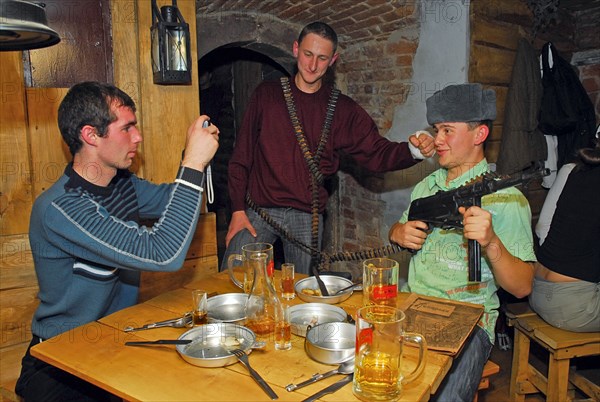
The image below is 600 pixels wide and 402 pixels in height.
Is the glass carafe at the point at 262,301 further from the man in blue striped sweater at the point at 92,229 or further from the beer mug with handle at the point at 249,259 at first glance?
the man in blue striped sweater at the point at 92,229

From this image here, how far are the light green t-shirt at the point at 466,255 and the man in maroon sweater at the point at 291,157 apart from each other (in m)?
0.89

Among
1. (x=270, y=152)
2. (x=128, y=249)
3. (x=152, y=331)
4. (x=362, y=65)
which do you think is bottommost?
(x=152, y=331)

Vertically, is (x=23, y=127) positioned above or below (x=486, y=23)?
below

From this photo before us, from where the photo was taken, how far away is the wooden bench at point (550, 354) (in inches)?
99.8

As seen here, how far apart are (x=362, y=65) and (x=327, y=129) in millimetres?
1312

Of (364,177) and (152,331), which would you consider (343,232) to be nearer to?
(364,177)

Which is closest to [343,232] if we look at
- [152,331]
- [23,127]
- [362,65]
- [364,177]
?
[364,177]

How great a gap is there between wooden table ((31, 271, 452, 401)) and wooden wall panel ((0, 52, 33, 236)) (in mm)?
1166

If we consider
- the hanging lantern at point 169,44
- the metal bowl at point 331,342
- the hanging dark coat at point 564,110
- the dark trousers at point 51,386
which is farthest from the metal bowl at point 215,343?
the hanging dark coat at point 564,110

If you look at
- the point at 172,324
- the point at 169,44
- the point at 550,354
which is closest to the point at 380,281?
the point at 172,324

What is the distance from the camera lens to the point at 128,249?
1.78m

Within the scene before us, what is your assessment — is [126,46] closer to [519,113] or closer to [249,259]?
[249,259]

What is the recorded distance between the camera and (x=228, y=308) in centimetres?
186

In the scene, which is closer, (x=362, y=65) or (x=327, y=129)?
(x=327, y=129)
